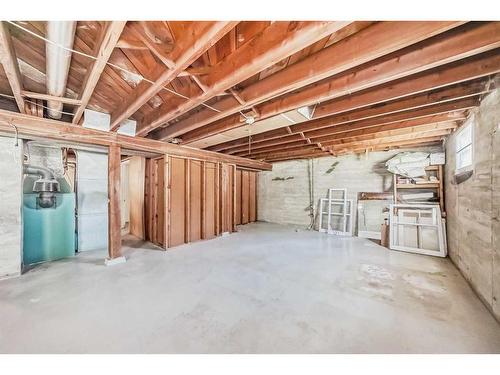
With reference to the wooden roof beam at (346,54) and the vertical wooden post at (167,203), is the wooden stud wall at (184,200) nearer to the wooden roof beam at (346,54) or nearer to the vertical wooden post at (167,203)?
the vertical wooden post at (167,203)

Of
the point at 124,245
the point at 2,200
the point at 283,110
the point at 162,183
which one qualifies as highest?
the point at 283,110

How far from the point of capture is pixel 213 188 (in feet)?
15.9

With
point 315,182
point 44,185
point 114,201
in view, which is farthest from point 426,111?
point 44,185

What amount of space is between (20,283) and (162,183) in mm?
2278

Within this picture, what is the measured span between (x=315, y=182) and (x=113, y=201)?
16.6 ft

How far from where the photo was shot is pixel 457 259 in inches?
115

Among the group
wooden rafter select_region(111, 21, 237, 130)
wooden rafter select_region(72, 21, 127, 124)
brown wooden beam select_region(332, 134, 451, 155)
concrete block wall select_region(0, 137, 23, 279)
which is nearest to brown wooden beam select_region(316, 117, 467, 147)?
brown wooden beam select_region(332, 134, 451, 155)

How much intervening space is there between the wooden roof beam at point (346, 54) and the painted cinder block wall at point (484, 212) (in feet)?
4.76

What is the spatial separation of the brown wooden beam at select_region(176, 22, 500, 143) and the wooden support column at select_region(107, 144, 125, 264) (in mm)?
2635

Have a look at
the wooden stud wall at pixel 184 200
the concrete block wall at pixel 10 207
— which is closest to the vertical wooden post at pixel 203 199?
the wooden stud wall at pixel 184 200

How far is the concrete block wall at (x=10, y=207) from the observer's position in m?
2.54

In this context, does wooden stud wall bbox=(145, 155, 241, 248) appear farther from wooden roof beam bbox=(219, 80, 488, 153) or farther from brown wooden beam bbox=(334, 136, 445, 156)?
brown wooden beam bbox=(334, 136, 445, 156)
